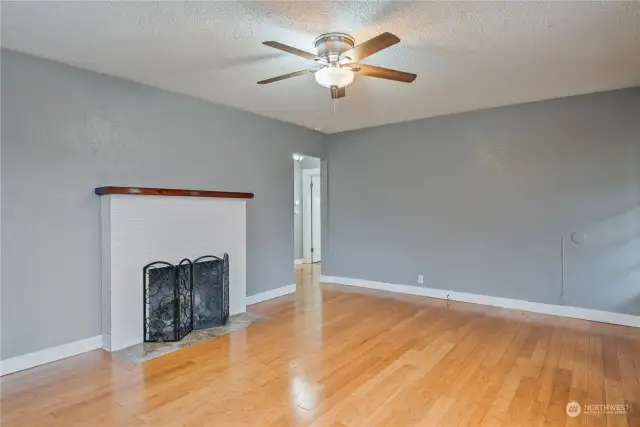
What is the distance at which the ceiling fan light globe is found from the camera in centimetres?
251

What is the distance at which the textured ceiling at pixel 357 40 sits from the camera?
2281 mm

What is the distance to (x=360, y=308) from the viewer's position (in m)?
4.49

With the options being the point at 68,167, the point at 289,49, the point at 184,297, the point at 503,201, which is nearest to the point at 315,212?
the point at 503,201

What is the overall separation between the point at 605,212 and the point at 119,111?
5.05 meters

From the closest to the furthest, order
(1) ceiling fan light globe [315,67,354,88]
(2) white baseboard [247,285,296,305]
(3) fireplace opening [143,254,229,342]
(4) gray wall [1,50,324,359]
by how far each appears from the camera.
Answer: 1. (1) ceiling fan light globe [315,67,354,88]
2. (4) gray wall [1,50,324,359]
3. (3) fireplace opening [143,254,229,342]
4. (2) white baseboard [247,285,296,305]

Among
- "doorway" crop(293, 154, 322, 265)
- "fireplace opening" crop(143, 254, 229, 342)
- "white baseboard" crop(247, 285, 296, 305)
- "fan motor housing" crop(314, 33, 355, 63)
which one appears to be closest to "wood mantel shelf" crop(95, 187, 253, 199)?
"fireplace opening" crop(143, 254, 229, 342)

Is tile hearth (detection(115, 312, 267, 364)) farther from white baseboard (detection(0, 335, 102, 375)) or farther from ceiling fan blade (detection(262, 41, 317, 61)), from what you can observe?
ceiling fan blade (detection(262, 41, 317, 61))

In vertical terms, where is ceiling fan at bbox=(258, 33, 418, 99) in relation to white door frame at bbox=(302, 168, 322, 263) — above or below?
above

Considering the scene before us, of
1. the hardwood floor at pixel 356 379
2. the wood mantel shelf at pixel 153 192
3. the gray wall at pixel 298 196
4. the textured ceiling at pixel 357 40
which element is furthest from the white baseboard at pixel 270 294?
the gray wall at pixel 298 196

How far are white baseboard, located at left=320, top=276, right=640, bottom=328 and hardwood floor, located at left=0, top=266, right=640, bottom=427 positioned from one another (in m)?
0.17

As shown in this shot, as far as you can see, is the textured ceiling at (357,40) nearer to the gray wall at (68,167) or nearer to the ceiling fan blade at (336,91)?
the gray wall at (68,167)

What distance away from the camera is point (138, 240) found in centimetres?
335

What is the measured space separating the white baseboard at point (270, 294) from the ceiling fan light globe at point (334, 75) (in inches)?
121

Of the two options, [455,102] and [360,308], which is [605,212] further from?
[360,308]
